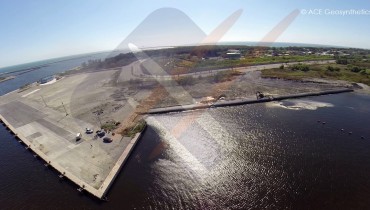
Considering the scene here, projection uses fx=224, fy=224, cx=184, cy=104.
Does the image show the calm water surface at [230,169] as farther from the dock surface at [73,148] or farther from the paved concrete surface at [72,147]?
the paved concrete surface at [72,147]

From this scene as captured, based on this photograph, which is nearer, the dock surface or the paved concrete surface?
the dock surface

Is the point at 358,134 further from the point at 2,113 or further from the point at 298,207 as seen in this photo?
the point at 2,113

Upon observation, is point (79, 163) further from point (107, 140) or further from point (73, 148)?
point (107, 140)

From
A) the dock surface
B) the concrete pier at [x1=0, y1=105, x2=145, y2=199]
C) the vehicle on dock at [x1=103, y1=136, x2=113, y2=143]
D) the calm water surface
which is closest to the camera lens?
the calm water surface

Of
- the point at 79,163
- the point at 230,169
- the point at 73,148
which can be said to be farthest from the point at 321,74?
the point at 79,163

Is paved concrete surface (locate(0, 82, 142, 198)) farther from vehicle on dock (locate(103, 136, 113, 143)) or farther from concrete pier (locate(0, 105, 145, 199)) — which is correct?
vehicle on dock (locate(103, 136, 113, 143))

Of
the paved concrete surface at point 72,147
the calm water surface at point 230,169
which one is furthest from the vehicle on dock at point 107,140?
the calm water surface at point 230,169

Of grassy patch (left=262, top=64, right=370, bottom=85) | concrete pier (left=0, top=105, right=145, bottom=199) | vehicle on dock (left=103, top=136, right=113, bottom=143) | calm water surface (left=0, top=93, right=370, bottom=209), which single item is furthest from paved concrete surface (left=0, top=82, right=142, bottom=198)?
grassy patch (left=262, top=64, right=370, bottom=85)

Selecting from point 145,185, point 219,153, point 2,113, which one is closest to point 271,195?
point 219,153

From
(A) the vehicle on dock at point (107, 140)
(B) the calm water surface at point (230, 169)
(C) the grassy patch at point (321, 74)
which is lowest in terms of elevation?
(B) the calm water surface at point (230, 169)
